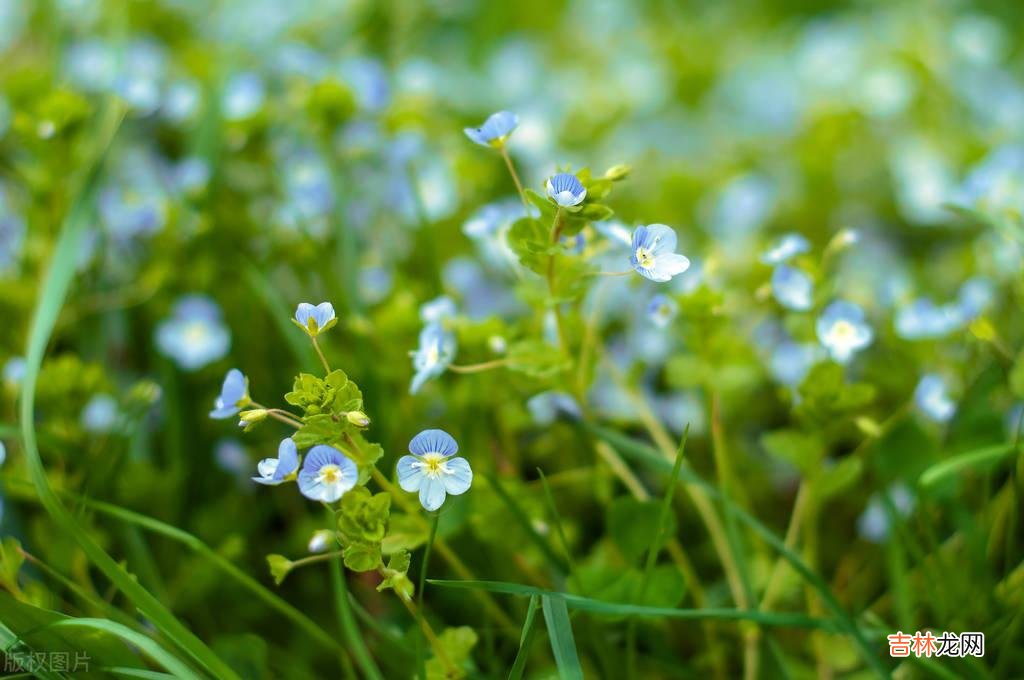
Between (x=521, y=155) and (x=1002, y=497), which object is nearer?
(x=1002, y=497)

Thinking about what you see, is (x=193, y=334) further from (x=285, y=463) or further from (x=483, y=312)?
(x=285, y=463)

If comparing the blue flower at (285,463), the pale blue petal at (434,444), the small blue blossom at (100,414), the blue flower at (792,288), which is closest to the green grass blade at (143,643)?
the blue flower at (285,463)

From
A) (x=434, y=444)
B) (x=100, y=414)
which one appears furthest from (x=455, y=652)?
(x=100, y=414)

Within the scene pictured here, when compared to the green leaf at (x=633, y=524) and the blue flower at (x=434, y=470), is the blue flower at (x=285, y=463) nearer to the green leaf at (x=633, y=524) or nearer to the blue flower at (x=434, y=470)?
the blue flower at (x=434, y=470)

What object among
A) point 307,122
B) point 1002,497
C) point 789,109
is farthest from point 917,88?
point 307,122

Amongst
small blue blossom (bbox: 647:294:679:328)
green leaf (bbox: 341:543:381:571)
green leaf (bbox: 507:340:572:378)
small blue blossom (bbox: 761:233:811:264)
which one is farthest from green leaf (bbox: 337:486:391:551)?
small blue blossom (bbox: 761:233:811:264)

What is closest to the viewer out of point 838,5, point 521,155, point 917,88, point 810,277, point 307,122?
point 810,277

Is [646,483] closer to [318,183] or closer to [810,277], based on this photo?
[810,277]
